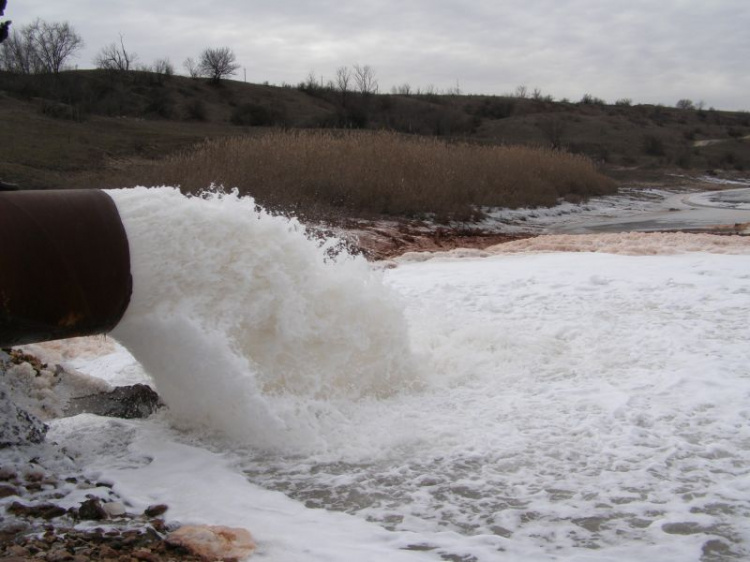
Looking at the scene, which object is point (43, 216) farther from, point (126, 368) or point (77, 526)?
point (126, 368)

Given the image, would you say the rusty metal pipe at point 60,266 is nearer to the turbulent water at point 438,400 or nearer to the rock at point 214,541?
the turbulent water at point 438,400

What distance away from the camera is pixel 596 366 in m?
6.17

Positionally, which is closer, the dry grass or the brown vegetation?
the dry grass

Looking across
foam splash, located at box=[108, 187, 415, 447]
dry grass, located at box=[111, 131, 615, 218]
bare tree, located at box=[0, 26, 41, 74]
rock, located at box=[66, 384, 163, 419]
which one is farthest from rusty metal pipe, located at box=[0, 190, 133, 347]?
bare tree, located at box=[0, 26, 41, 74]

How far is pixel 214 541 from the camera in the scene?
353 centimetres

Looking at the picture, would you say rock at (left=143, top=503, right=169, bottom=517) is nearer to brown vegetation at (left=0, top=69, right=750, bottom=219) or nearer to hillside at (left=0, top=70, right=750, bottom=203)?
brown vegetation at (left=0, top=69, right=750, bottom=219)

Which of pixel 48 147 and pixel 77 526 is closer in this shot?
pixel 77 526

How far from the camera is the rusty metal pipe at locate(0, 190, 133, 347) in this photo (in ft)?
14.1

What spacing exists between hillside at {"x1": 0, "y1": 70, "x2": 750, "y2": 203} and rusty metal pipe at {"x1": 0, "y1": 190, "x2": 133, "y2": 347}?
14.1 m

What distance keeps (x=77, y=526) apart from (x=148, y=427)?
57.6 inches

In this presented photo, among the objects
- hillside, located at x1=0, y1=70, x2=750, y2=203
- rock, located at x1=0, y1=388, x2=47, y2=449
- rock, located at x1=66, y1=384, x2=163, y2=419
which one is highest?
hillside, located at x1=0, y1=70, x2=750, y2=203

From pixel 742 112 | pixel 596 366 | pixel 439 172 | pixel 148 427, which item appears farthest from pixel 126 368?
pixel 742 112

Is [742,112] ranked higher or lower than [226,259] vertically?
higher

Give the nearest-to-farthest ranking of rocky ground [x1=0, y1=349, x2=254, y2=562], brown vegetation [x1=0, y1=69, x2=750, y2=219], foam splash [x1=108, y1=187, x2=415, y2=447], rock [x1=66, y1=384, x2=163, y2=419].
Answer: rocky ground [x1=0, y1=349, x2=254, y2=562] → foam splash [x1=108, y1=187, x2=415, y2=447] → rock [x1=66, y1=384, x2=163, y2=419] → brown vegetation [x1=0, y1=69, x2=750, y2=219]
